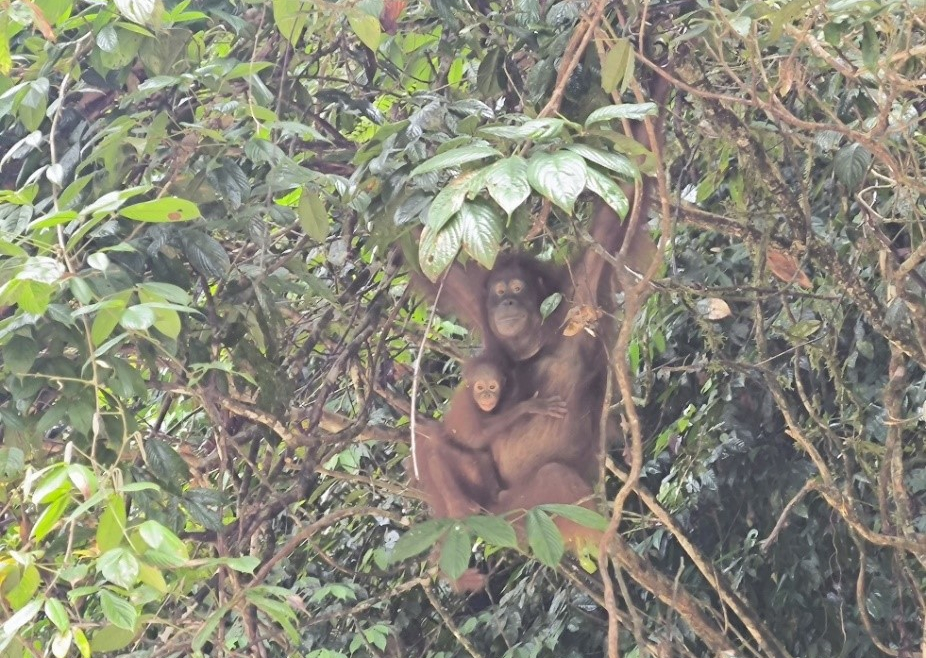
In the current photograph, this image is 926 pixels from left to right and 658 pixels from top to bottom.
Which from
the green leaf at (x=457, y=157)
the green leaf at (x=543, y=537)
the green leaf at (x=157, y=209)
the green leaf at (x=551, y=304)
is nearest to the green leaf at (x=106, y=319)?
the green leaf at (x=157, y=209)

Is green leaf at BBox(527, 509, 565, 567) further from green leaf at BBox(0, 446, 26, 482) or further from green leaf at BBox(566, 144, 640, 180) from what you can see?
green leaf at BBox(0, 446, 26, 482)

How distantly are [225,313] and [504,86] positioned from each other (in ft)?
3.28

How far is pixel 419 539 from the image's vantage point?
246 cm

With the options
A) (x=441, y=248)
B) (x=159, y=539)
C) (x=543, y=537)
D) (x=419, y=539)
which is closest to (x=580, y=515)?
(x=543, y=537)

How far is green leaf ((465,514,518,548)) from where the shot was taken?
2.38m

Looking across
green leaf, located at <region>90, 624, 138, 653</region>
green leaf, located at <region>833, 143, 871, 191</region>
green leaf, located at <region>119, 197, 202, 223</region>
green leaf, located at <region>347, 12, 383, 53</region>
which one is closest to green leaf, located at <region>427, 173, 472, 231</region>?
green leaf, located at <region>119, 197, 202, 223</region>

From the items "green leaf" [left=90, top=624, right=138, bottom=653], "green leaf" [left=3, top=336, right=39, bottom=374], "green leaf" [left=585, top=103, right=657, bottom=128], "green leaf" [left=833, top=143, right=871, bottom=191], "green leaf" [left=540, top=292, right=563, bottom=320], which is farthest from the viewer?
"green leaf" [left=540, top=292, right=563, bottom=320]

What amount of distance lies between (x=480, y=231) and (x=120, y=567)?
0.83 m

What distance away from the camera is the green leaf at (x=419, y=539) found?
2410 mm

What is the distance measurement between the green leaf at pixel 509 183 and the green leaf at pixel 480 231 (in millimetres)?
37

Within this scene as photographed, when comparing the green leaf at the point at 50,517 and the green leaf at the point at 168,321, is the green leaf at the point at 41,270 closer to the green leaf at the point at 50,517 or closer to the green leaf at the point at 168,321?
the green leaf at the point at 168,321

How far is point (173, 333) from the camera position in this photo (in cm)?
204

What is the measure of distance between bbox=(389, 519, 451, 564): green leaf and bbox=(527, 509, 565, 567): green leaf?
0.19m

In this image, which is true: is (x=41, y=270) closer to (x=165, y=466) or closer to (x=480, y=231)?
(x=165, y=466)
